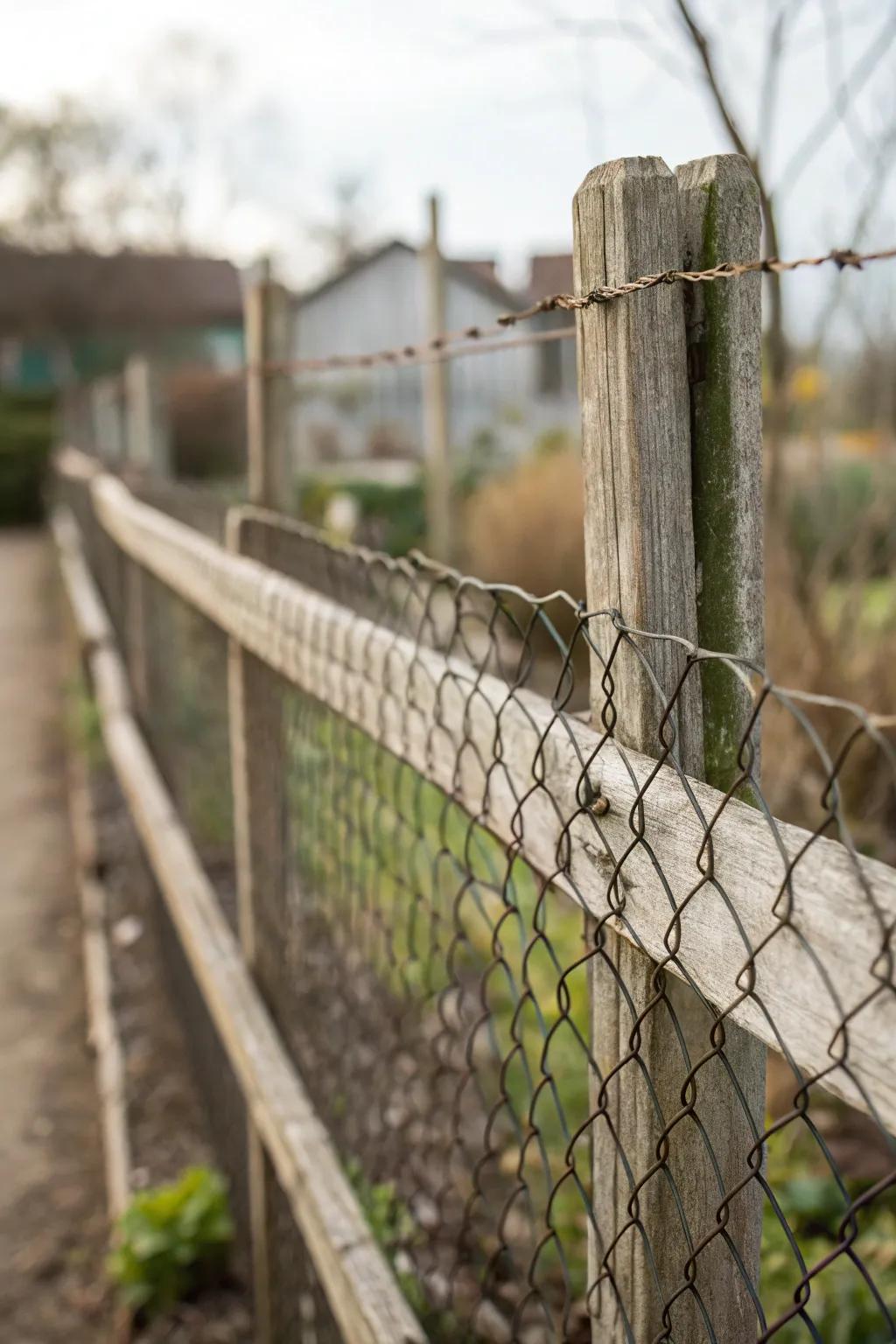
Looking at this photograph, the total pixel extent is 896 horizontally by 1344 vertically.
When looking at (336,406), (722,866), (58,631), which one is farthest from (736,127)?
(336,406)

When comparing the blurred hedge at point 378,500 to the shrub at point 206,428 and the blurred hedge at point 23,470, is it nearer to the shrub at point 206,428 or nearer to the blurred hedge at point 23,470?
the shrub at point 206,428

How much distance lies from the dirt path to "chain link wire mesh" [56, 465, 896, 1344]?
85 centimetres

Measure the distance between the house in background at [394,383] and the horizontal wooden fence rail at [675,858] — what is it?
14197mm

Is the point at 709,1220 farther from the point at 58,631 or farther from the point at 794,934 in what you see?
the point at 58,631

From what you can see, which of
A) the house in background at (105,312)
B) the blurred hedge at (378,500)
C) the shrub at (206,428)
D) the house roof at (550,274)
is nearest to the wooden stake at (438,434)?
the blurred hedge at (378,500)

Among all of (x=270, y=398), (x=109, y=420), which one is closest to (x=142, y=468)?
(x=270, y=398)

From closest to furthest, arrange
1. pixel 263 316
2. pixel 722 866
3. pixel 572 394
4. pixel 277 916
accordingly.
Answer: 1. pixel 722 866
2. pixel 277 916
3. pixel 263 316
4. pixel 572 394

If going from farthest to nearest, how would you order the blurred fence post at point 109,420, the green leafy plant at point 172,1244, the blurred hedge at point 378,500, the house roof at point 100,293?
1. the house roof at point 100,293
2. the blurred hedge at point 378,500
3. the blurred fence post at point 109,420
4. the green leafy plant at point 172,1244

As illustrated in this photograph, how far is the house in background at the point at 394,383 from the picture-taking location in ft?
56.6

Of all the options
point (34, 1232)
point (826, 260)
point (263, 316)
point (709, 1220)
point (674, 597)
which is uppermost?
point (263, 316)

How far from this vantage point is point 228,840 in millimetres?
4285

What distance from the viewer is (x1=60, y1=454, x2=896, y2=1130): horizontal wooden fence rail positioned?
2.24 feet

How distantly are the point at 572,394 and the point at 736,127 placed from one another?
14787mm

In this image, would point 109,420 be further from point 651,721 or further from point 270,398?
point 651,721
